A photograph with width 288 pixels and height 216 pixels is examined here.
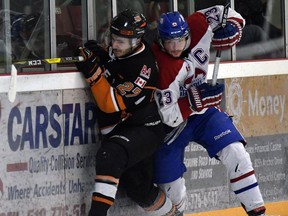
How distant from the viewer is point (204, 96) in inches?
249

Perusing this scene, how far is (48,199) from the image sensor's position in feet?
20.1

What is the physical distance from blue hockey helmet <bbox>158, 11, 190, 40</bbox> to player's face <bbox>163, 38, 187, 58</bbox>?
0.03 m

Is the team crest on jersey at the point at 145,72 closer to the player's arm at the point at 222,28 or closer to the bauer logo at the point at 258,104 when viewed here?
the player's arm at the point at 222,28

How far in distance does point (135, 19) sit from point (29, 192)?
1191mm

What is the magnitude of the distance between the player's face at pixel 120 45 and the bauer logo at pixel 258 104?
122 cm

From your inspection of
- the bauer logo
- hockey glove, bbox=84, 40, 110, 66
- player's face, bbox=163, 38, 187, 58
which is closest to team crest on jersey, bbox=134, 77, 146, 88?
hockey glove, bbox=84, 40, 110, 66

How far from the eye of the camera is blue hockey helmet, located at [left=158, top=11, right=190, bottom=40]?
20.5ft

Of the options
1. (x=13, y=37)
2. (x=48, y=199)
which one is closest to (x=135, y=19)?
(x=13, y=37)

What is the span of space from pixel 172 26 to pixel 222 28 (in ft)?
1.38

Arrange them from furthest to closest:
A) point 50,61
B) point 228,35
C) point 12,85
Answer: point 228,35 < point 50,61 < point 12,85

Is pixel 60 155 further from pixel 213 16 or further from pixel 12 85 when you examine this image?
pixel 213 16

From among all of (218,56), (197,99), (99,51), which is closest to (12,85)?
(99,51)

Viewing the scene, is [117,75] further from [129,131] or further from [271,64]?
[271,64]

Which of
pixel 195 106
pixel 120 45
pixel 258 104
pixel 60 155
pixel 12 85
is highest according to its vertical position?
pixel 120 45
